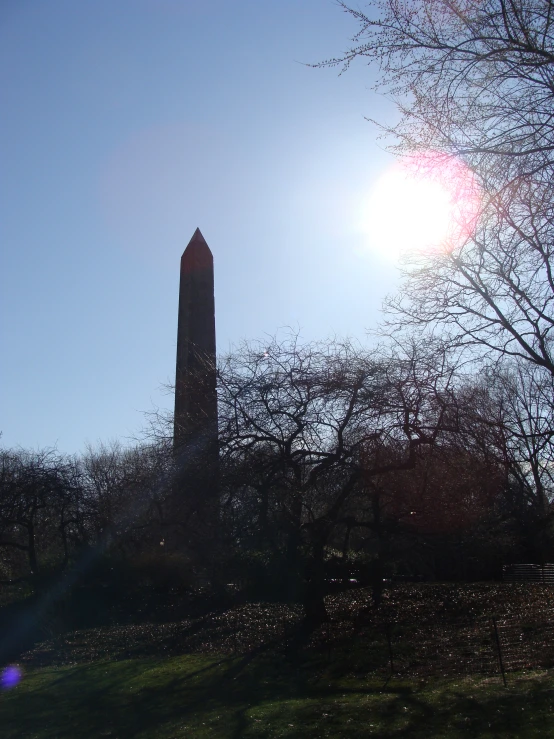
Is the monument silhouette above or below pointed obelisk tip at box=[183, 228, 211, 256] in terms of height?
below

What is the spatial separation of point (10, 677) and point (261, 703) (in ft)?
18.9

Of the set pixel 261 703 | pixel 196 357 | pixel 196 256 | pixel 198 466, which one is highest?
pixel 196 256

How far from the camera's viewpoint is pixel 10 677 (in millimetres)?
13508

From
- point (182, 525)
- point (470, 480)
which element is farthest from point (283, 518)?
point (470, 480)

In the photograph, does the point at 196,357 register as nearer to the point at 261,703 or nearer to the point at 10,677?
the point at 10,677

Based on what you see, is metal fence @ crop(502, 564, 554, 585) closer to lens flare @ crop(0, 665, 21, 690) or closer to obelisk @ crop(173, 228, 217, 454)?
obelisk @ crop(173, 228, 217, 454)

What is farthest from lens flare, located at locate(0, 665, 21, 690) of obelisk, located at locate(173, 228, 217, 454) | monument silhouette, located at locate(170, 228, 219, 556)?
obelisk, located at locate(173, 228, 217, 454)

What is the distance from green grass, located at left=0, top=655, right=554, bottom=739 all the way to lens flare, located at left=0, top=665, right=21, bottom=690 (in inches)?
9.8

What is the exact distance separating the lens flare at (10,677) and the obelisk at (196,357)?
508 centimetres

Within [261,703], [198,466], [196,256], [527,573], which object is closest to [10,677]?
[198,466]

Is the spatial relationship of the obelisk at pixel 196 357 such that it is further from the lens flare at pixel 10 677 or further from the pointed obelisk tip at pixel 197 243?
the lens flare at pixel 10 677

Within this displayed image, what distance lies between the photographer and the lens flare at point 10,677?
12.8 m

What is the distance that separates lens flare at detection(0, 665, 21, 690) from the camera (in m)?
12.8

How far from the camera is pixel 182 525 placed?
15570 millimetres
